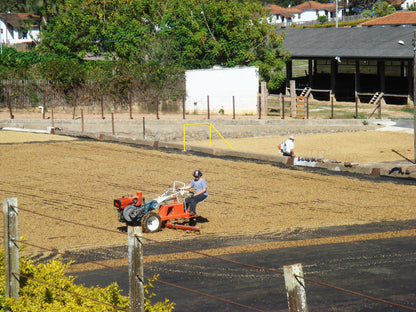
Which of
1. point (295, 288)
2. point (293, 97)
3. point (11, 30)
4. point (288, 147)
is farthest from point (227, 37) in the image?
point (11, 30)

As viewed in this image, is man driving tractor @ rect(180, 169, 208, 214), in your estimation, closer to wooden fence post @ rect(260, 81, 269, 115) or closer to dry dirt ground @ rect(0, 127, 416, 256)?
dry dirt ground @ rect(0, 127, 416, 256)

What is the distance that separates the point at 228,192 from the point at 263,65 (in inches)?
961

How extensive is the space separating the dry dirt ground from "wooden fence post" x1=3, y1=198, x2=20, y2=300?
398 centimetres

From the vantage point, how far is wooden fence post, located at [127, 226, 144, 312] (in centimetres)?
652

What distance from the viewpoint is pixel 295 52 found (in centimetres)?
4719

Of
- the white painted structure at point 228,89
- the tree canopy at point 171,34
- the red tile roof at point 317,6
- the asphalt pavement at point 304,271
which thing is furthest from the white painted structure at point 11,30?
the asphalt pavement at point 304,271

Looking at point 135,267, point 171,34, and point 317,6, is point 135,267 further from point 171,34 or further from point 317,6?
point 317,6

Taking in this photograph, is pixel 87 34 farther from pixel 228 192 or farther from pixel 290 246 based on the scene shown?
pixel 290 246

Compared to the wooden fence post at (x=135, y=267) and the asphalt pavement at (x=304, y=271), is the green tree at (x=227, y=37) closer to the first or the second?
the asphalt pavement at (x=304, y=271)

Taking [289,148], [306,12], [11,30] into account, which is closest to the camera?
[289,148]

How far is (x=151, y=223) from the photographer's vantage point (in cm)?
1571

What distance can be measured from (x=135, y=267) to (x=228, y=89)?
116 ft

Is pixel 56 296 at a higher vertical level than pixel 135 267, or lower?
lower

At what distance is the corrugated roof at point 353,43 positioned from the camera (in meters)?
42.0
